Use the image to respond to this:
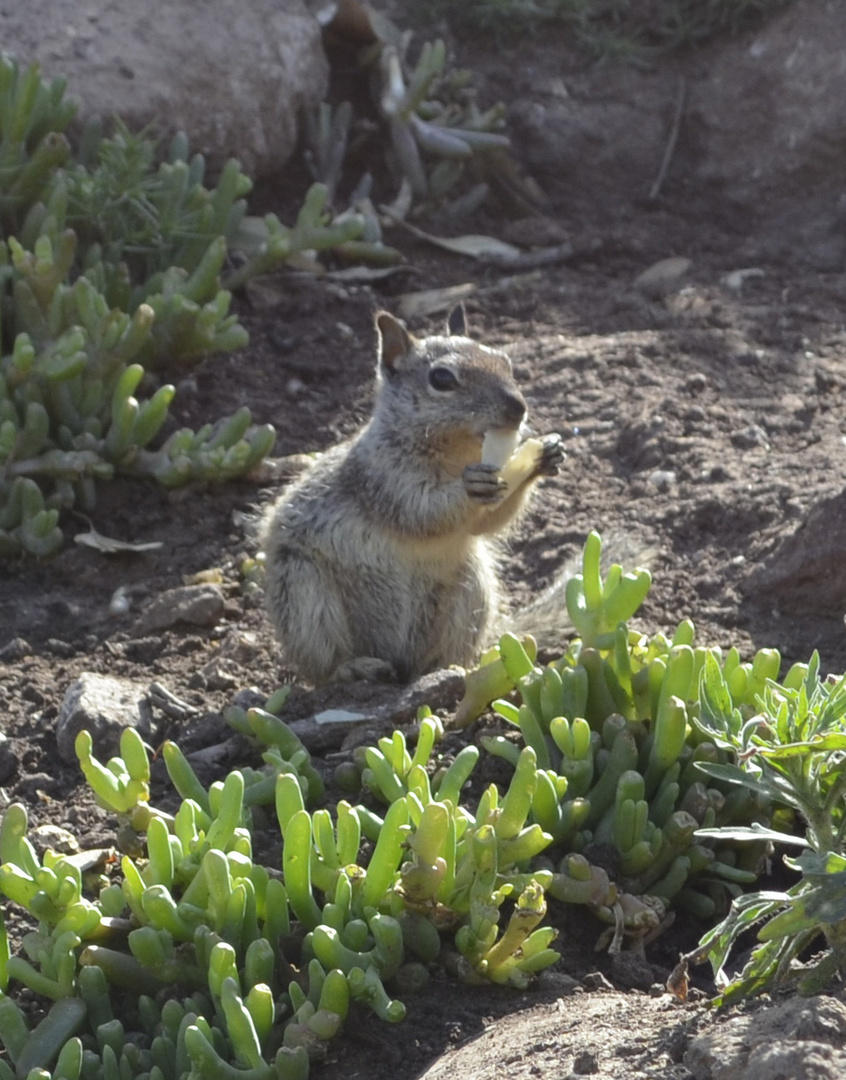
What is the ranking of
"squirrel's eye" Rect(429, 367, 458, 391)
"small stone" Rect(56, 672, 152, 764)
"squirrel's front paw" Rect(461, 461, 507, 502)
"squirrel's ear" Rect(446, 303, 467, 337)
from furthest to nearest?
"squirrel's ear" Rect(446, 303, 467, 337) < "squirrel's eye" Rect(429, 367, 458, 391) < "squirrel's front paw" Rect(461, 461, 507, 502) < "small stone" Rect(56, 672, 152, 764)

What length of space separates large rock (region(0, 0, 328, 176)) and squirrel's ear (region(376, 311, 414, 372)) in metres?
2.76

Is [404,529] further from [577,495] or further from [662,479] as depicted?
[662,479]

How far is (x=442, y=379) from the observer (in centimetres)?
484

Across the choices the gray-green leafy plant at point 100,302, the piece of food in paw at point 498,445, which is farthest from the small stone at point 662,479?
the gray-green leafy plant at point 100,302

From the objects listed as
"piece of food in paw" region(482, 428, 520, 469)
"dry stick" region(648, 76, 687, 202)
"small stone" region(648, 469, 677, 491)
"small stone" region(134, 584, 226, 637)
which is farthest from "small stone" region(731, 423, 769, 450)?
"dry stick" region(648, 76, 687, 202)

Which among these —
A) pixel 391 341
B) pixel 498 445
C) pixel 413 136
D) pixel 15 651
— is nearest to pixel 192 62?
pixel 413 136

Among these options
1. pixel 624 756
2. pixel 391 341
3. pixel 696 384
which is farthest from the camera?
pixel 696 384

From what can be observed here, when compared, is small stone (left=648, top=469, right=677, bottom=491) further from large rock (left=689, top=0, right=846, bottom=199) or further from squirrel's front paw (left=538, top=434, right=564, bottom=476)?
large rock (left=689, top=0, right=846, bottom=199)

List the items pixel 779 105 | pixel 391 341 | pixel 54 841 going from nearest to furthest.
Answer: pixel 54 841 < pixel 391 341 < pixel 779 105

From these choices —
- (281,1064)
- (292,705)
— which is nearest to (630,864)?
(281,1064)

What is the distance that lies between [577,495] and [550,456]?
46.6 inches

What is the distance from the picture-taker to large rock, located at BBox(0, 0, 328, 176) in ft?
23.5

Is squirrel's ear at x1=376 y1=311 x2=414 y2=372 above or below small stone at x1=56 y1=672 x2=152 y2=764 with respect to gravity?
above

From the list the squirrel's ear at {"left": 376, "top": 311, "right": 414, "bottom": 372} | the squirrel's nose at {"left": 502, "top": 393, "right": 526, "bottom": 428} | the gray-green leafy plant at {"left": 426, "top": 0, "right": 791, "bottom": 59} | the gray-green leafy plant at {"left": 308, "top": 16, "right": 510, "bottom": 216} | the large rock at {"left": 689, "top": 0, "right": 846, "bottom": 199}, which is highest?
the gray-green leafy plant at {"left": 426, "top": 0, "right": 791, "bottom": 59}
